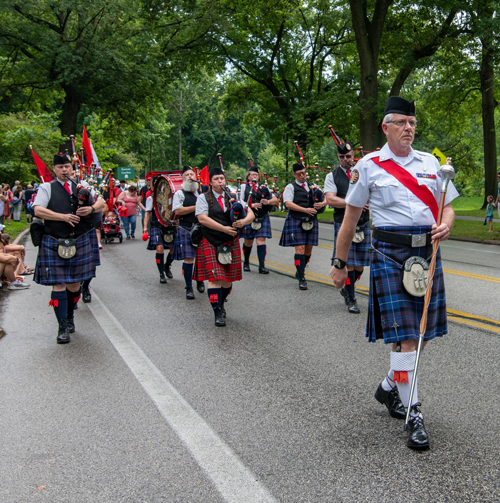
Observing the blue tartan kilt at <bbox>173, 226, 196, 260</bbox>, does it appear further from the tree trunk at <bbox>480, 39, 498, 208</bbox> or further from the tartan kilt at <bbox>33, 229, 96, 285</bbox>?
the tree trunk at <bbox>480, 39, 498, 208</bbox>

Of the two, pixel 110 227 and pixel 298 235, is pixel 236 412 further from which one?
pixel 110 227

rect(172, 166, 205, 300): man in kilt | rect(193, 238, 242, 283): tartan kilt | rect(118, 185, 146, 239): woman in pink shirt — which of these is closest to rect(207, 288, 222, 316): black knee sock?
rect(193, 238, 242, 283): tartan kilt

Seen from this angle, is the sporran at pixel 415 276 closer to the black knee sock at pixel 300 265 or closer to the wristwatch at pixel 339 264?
the wristwatch at pixel 339 264

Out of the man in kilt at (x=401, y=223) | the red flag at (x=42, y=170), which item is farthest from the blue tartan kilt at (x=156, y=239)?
the man in kilt at (x=401, y=223)

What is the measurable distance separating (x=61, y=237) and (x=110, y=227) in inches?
437

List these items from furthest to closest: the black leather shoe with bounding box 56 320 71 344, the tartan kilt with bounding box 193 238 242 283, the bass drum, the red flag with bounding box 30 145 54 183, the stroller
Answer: the stroller, the bass drum, the red flag with bounding box 30 145 54 183, the tartan kilt with bounding box 193 238 242 283, the black leather shoe with bounding box 56 320 71 344

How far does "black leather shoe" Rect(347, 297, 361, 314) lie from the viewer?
720 centimetres

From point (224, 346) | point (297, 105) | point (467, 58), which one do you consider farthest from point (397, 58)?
point (224, 346)

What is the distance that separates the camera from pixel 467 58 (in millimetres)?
25453

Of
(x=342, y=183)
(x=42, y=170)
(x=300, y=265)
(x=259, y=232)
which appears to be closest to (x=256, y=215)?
(x=259, y=232)

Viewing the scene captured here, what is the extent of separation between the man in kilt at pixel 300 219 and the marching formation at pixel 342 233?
1cm

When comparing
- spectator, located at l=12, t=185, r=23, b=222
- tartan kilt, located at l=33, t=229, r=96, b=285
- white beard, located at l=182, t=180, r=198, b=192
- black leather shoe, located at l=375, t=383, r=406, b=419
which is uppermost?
white beard, located at l=182, t=180, r=198, b=192

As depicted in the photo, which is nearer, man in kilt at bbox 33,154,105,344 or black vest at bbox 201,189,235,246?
man in kilt at bbox 33,154,105,344

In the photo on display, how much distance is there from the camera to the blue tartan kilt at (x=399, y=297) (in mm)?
3689
